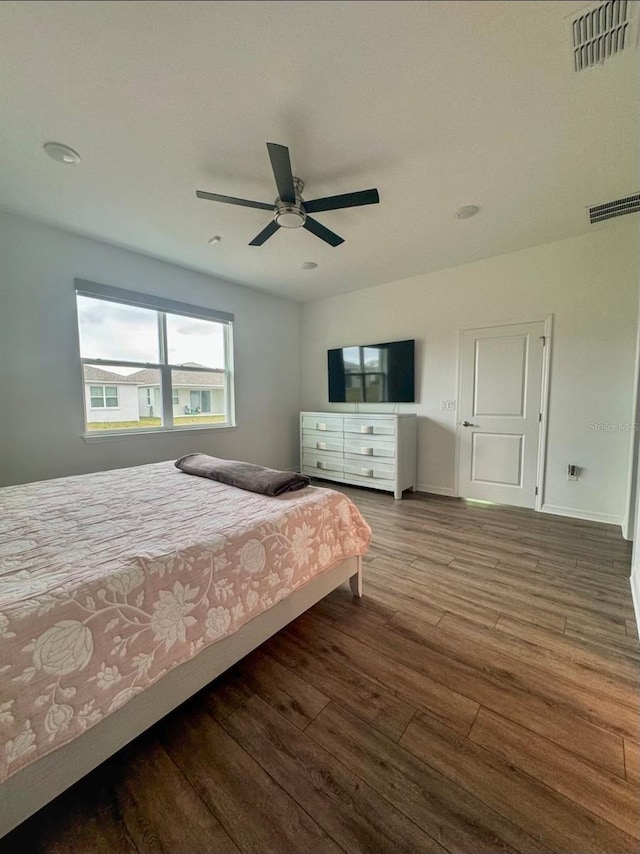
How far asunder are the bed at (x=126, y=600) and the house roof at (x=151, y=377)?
1588 mm

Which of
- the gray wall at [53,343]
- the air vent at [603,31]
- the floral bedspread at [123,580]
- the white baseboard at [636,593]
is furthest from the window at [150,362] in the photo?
the white baseboard at [636,593]

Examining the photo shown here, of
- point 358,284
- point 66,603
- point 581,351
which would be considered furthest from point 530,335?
point 66,603

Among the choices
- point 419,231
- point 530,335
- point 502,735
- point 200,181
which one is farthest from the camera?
point 530,335

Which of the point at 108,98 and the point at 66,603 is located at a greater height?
the point at 108,98

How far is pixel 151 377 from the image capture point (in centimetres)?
349

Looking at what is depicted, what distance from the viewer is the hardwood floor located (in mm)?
890

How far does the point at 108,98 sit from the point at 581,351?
3.93 m

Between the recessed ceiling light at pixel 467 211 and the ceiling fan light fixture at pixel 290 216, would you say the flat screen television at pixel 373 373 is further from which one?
the ceiling fan light fixture at pixel 290 216

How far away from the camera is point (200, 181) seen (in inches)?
85.8

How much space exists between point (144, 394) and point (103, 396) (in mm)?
387

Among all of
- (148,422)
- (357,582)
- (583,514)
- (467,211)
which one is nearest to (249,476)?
(357,582)

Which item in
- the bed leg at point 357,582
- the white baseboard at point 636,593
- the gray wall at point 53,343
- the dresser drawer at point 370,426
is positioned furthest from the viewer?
the dresser drawer at point 370,426

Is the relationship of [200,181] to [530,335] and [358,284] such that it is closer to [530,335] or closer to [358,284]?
[358,284]

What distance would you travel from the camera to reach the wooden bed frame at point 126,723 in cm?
81
